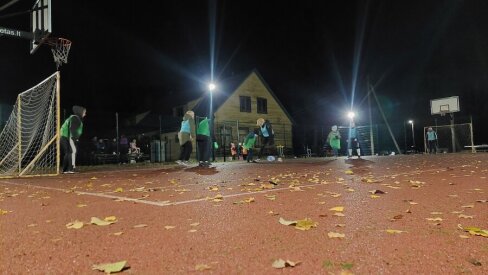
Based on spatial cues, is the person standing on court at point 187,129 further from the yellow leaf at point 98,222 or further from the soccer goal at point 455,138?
the soccer goal at point 455,138

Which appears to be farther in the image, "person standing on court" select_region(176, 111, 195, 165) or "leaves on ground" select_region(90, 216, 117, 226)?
"person standing on court" select_region(176, 111, 195, 165)

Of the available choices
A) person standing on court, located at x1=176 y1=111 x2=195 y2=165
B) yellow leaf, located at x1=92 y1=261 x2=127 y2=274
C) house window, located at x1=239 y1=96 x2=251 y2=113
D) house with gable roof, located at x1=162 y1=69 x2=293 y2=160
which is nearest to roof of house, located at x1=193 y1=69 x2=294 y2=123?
house with gable roof, located at x1=162 y1=69 x2=293 y2=160

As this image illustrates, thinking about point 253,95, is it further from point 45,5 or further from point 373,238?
point 373,238

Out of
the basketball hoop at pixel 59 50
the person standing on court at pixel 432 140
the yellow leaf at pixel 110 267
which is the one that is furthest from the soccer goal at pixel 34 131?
the person standing on court at pixel 432 140

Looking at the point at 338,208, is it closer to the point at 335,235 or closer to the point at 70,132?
the point at 335,235

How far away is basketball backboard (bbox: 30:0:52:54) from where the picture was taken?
1411 cm

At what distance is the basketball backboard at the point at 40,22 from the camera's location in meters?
14.1

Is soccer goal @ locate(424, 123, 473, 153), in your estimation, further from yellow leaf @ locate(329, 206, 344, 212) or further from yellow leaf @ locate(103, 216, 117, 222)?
yellow leaf @ locate(103, 216, 117, 222)

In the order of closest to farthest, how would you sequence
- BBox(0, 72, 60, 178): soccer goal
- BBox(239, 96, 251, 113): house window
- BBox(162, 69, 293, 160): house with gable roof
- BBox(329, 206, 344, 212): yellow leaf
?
BBox(329, 206, 344, 212): yellow leaf → BBox(0, 72, 60, 178): soccer goal → BBox(162, 69, 293, 160): house with gable roof → BBox(239, 96, 251, 113): house window

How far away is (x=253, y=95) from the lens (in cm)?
3550

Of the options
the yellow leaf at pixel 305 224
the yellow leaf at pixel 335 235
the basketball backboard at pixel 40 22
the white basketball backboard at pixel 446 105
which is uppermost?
the basketball backboard at pixel 40 22

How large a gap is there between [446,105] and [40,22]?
31.0 m

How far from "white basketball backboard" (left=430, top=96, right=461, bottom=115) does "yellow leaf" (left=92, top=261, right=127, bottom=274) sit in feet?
115

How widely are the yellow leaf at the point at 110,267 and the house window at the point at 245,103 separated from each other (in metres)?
32.1
